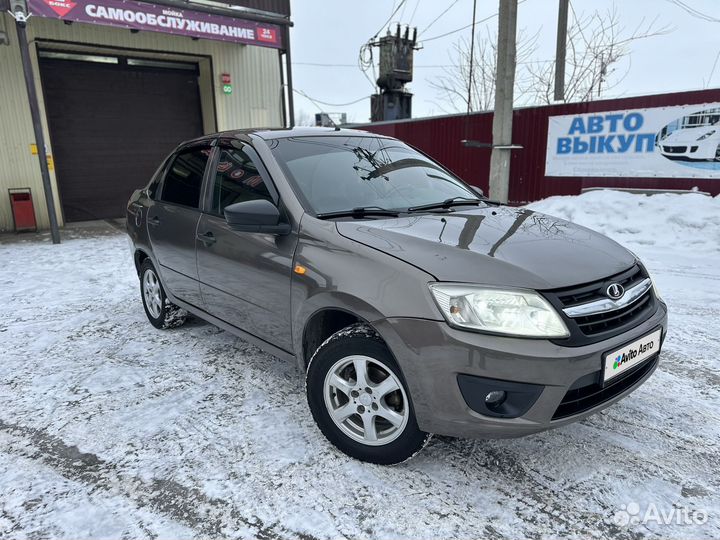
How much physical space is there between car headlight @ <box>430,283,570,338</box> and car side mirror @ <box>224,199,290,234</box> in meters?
1.07

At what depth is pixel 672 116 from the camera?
28.6ft

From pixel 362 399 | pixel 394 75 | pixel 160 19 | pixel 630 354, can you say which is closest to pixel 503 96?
pixel 160 19

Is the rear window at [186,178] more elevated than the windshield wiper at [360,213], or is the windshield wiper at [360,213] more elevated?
the rear window at [186,178]

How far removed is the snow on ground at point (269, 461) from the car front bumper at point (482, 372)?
386mm

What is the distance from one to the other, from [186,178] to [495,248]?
8.64ft

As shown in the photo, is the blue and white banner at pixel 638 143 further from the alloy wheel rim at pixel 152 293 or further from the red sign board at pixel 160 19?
the alloy wheel rim at pixel 152 293

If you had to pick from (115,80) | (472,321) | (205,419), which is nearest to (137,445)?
(205,419)

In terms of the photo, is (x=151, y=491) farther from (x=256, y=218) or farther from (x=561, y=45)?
(x=561, y=45)

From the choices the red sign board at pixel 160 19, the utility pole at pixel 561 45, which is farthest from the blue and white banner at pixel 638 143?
the red sign board at pixel 160 19

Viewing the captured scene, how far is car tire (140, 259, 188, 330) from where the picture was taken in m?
4.36

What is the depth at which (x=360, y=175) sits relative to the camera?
3.17 metres

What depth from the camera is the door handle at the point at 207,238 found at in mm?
3367

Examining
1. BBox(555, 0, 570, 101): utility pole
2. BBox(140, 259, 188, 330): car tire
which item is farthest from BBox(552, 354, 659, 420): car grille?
BBox(555, 0, 570, 101): utility pole

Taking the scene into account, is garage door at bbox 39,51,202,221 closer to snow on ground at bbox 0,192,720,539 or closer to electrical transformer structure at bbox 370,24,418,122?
snow on ground at bbox 0,192,720,539
